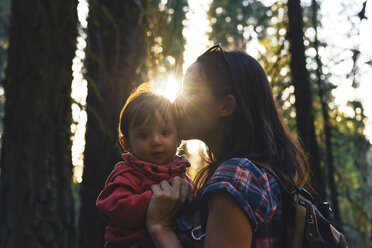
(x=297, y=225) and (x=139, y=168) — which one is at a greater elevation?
(x=139, y=168)

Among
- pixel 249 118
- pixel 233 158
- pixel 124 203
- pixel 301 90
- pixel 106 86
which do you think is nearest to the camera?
pixel 233 158

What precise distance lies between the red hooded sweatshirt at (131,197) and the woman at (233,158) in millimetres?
94

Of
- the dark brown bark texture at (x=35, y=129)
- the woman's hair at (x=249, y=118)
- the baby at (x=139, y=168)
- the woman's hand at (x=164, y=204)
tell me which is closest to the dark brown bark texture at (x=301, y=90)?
the woman's hair at (x=249, y=118)

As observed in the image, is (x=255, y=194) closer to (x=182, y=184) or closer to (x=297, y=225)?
(x=297, y=225)

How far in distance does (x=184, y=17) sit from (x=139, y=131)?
8.34 ft

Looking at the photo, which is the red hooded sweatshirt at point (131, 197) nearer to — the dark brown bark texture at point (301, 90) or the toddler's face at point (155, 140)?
the toddler's face at point (155, 140)

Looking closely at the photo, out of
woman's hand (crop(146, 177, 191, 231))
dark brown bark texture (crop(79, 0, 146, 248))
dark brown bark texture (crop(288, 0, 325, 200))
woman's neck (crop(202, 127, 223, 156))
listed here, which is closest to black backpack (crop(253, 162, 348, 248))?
woman's neck (crop(202, 127, 223, 156))

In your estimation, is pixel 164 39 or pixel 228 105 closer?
pixel 228 105

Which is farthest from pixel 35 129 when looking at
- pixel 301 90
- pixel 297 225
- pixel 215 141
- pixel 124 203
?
pixel 301 90

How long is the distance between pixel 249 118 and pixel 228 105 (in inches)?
5.4

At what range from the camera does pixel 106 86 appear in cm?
389

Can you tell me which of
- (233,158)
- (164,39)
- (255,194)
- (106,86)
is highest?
(164,39)

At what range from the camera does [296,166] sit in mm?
1812

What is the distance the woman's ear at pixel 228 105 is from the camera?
6.00 feet
